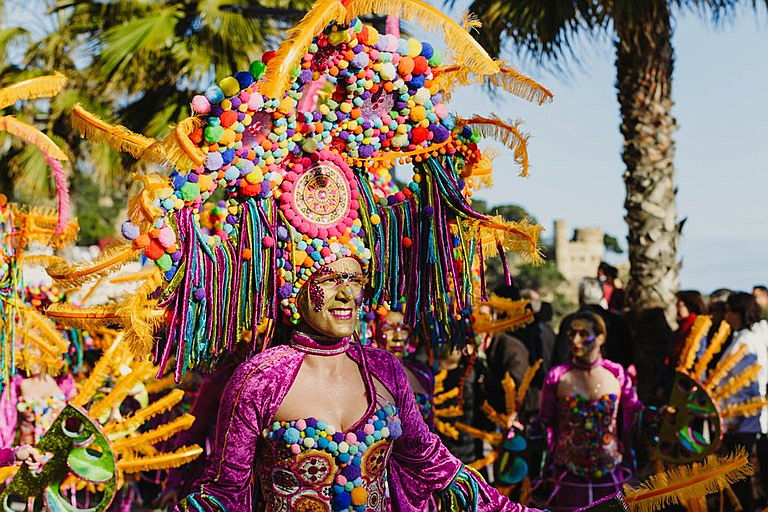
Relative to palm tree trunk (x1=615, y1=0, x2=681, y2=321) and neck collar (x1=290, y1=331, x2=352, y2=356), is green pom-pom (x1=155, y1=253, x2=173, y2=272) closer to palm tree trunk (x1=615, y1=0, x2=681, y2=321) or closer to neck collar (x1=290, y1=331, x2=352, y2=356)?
neck collar (x1=290, y1=331, x2=352, y2=356)

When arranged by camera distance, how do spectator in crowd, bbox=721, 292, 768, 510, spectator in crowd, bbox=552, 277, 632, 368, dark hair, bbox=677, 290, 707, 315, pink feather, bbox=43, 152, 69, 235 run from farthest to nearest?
1. spectator in crowd, bbox=552, 277, 632, 368
2. dark hair, bbox=677, 290, 707, 315
3. spectator in crowd, bbox=721, 292, 768, 510
4. pink feather, bbox=43, 152, 69, 235

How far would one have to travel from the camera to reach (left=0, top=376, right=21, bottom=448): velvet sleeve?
5266 millimetres

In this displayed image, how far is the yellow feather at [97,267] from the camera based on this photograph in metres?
2.97

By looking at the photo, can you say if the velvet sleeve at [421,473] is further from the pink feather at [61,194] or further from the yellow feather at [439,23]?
the pink feather at [61,194]

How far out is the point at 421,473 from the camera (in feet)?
11.3

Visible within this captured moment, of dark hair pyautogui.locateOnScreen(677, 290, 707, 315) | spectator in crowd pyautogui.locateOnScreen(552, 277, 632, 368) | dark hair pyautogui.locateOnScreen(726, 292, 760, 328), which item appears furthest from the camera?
spectator in crowd pyautogui.locateOnScreen(552, 277, 632, 368)

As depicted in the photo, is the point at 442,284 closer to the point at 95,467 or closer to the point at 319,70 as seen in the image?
the point at 319,70

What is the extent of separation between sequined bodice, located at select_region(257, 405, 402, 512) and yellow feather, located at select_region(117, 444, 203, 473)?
38.0 inches

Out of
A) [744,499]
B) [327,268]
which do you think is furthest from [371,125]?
[744,499]

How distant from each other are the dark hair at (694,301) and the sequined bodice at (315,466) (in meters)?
4.29

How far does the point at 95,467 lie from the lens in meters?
3.55

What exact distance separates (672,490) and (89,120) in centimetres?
205

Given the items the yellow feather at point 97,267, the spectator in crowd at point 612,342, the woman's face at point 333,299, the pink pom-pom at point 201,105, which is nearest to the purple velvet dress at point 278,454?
the woman's face at point 333,299

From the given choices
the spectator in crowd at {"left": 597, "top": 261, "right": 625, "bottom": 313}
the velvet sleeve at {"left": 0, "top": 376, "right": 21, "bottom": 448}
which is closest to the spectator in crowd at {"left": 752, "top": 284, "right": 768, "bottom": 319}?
the spectator in crowd at {"left": 597, "top": 261, "right": 625, "bottom": 313}
